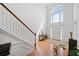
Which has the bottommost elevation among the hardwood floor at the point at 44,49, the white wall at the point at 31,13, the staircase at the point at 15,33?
the hardwood floor at the point at 44,49

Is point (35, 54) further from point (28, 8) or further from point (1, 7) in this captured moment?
point (1, 7)

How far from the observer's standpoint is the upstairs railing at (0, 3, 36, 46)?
61.1 inches

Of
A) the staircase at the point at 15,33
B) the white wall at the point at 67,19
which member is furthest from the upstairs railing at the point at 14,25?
the white wall at the point at 67,19

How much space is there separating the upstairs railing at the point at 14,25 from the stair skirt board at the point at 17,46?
0.05 metres

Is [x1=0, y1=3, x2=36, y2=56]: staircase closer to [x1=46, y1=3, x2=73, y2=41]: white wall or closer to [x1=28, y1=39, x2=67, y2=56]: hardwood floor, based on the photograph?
[x1=28, y1=39, x2=67, y2=56]: hardwood floor

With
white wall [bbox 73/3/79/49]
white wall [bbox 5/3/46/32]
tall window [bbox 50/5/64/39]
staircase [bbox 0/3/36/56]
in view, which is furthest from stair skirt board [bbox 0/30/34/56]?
white wall [bbox 73/3/79/49]

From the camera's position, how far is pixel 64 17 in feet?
5.30

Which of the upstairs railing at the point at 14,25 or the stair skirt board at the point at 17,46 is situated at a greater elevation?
the upstairs railing at the point at 14,25

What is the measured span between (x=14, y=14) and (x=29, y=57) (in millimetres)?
502

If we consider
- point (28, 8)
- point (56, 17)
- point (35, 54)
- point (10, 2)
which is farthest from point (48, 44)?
point (10, 2)

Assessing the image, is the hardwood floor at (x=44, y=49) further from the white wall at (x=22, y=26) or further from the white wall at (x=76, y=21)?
the white wall at (x=76, y=21)

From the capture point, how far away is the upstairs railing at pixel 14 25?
1.55 meters

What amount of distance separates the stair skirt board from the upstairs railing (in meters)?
0.05

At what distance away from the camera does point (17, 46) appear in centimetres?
160
